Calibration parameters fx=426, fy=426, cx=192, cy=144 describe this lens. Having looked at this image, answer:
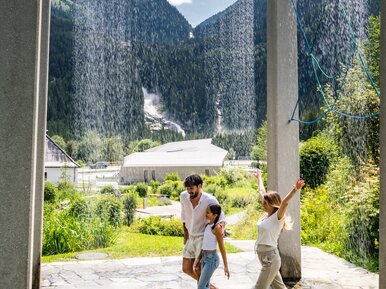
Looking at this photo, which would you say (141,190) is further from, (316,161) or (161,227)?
(316,161)

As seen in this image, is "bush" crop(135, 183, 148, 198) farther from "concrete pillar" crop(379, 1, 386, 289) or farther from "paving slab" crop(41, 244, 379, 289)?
"concrete pillar" crop(379, 1, 386, 289)

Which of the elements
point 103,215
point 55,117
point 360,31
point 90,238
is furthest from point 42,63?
point 55,117

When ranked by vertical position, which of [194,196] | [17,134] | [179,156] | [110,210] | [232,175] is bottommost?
[110,210]

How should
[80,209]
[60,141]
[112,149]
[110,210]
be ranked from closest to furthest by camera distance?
[80,209]
[110,210]
[60,141]
[112,149]

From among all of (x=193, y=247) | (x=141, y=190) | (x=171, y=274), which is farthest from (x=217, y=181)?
(x=193, y=247)

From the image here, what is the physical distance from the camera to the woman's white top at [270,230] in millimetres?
3436

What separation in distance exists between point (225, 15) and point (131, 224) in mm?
12640

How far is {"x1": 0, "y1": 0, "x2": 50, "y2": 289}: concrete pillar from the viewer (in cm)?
253

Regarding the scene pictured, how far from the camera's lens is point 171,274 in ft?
17.8

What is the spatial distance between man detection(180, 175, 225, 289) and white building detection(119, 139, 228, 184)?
1069 centimetres

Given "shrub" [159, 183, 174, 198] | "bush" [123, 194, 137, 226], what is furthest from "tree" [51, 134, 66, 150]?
"bush" [123, 194, 137, 226]

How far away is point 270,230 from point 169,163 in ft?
42.1

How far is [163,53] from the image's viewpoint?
21125 mm

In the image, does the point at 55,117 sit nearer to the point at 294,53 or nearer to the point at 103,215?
the point at 103,215
